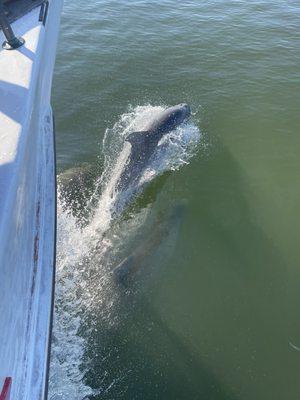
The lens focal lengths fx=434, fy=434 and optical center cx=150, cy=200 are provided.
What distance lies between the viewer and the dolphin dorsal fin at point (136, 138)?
55.2 feet

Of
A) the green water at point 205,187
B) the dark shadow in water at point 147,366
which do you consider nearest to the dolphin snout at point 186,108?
the green water at point 205,187

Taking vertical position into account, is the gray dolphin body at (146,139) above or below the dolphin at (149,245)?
above

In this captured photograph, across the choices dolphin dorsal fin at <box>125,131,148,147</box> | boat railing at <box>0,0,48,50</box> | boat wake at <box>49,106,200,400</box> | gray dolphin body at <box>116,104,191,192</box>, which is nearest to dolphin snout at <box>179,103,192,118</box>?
gray dolphin body at <box>116,104,191,192</box>

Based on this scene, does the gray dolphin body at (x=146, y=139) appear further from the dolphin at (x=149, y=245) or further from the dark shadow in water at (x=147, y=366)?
the dark shadow in water at (x=147, y=366)

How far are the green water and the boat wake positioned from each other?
0.15m

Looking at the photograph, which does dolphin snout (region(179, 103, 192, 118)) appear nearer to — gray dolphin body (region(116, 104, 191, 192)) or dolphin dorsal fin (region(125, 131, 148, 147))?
gray dolphin body (region(116, 104, 191, 192))

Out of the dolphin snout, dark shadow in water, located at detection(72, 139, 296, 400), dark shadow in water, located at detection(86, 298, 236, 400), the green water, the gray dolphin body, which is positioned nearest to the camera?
dark shadow in water, located at detection(86, 298, 236, 400)

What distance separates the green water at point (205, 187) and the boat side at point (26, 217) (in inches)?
113

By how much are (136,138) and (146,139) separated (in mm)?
519

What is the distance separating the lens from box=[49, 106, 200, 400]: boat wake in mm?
11000

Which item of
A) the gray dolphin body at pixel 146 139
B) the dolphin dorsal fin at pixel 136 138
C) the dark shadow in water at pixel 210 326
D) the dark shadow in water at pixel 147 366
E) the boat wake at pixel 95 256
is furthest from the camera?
the dolphin dorsal fin at pixel 136 138

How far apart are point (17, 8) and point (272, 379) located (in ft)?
43.3

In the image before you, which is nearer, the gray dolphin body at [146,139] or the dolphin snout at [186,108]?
the gray dolphin body at [146,139]

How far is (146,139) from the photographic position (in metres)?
17.3
